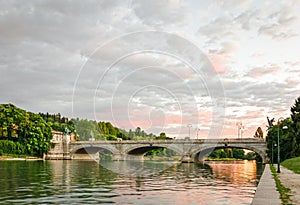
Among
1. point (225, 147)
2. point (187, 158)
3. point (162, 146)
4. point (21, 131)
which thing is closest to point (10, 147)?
point (21, 131)

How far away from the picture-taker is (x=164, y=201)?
20797 millimetres

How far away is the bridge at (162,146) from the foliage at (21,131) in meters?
10.1

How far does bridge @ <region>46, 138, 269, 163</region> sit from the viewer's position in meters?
97.6

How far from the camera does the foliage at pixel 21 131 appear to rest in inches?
4220

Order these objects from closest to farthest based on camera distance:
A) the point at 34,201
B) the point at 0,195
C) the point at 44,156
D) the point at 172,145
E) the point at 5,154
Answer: the point at 34,201 → the point at 0,195 → the point at 5,154 → the point at 172,145 → the point at 44,156

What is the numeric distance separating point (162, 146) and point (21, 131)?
40523mm

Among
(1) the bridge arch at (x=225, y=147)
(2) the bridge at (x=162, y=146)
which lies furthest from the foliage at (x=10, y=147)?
(1) the bridge arch at (x=225, y=147)

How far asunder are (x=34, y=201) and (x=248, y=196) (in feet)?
40.9

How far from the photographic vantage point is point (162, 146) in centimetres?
10638

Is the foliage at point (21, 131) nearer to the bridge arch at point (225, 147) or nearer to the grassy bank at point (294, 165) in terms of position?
the bridge arch at point (225, 147)

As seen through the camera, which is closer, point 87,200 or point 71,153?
point 87,200

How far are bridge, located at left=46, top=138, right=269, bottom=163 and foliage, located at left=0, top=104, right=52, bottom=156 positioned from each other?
10.1 m

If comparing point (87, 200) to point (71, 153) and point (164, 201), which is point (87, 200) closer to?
point (164, 201)

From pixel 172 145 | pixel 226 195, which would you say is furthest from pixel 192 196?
pixel 172 145
